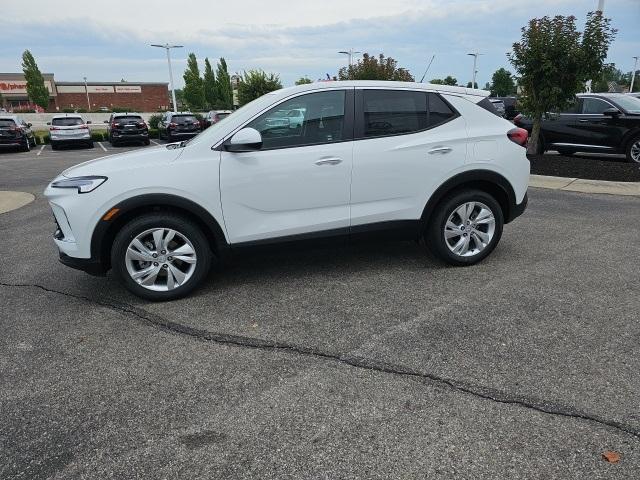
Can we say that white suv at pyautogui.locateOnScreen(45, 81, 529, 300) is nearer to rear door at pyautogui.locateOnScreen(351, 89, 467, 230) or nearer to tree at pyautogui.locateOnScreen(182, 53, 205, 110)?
rear door at pyautogui.locateOnScreen(351, 89, 467, 230)

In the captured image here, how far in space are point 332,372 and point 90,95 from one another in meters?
82.6

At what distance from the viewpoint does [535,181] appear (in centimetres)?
1006

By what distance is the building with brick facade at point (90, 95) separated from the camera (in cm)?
7094

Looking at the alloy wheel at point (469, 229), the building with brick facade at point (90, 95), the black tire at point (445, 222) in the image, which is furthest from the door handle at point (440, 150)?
the building with brick facade at point (90, 95)

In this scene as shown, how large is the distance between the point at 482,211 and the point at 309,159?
1.86 meters

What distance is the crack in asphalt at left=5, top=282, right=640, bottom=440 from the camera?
2.71 meters

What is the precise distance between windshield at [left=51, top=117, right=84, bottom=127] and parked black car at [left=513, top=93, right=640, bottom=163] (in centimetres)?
2047

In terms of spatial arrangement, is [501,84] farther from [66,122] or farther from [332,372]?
[332,372]

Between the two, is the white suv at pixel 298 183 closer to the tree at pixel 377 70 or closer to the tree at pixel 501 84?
the tree at pixel 377 70

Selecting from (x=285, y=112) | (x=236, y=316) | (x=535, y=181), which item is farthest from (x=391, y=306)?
(x=535, y=181)

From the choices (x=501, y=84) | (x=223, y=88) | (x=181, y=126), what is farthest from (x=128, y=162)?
(x=501, y=84)

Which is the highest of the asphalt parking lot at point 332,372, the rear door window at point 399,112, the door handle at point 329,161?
the rear door window at point 399,112

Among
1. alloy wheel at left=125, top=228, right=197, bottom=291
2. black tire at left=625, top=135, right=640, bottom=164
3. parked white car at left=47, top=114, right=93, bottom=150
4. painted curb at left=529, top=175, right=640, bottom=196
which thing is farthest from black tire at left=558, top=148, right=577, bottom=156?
parked white car at left=47, top=114, right=93, bottom=150

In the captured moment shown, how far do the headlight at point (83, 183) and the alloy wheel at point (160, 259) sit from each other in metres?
0.52
